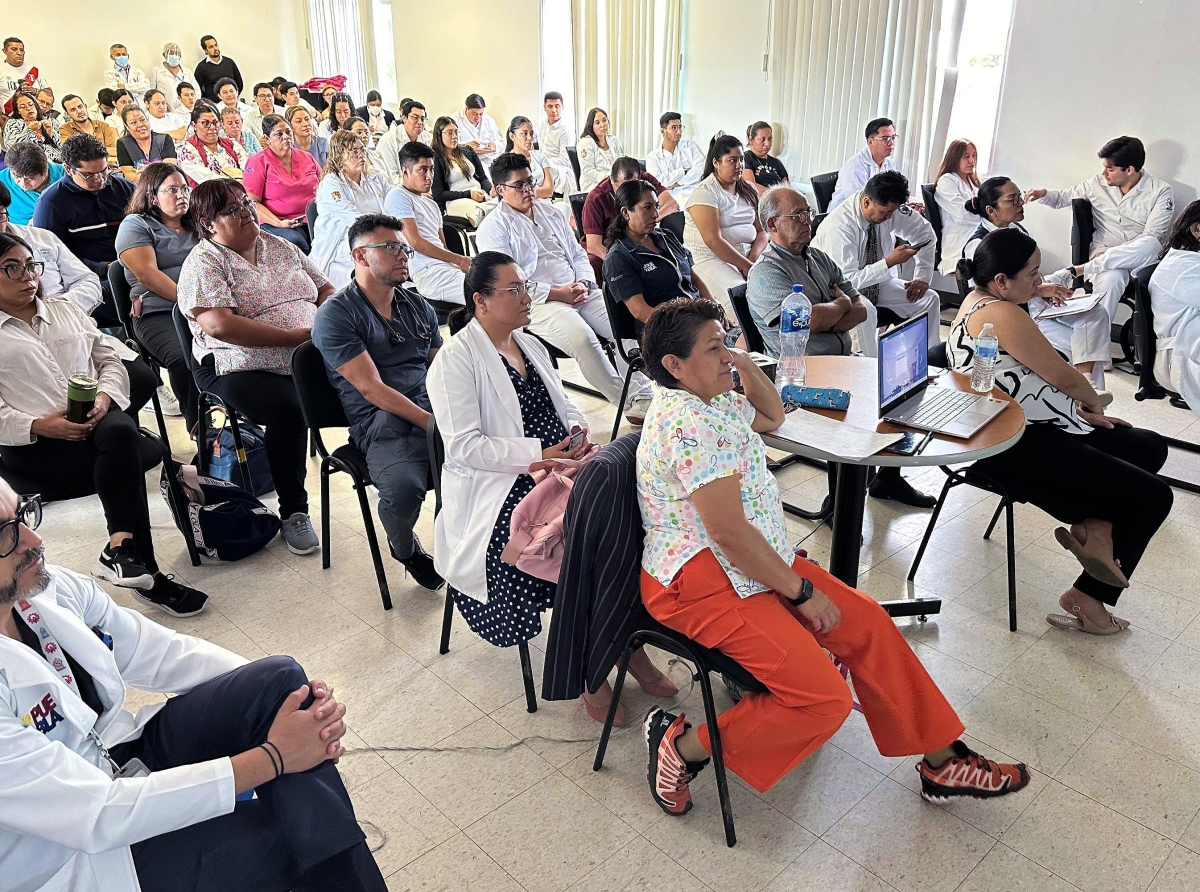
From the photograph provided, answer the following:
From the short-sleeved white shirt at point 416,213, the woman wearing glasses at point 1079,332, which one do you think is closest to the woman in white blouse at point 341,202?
the short-sleeved white shirt at point 416,213

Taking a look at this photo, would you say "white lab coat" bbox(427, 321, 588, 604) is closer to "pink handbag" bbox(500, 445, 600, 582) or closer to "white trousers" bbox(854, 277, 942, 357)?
"pink handbag" bbox(500, 445, 600, 582)

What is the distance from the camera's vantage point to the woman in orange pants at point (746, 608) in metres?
1.80

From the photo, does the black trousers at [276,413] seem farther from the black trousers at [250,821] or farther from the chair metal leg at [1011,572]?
the chair metal leg at [1011,572]

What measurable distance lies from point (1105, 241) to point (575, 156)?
5274mm

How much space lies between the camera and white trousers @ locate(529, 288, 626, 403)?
412 centimetres

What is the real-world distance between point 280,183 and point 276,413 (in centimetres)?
332

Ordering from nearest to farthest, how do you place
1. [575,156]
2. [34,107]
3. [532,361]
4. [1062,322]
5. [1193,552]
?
[532,361]
[1193,552]
[1062,322]
[34,107]
[575,156]

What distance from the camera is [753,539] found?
1823mm

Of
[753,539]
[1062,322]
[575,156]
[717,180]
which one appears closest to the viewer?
[753,539]

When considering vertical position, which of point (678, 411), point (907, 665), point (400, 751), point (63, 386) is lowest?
point (400, 751)

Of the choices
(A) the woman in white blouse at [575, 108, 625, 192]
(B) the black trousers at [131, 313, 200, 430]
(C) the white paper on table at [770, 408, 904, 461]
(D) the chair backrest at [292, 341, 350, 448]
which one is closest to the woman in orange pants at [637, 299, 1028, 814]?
(C) the white paper on table at [770, 408, 904, 461]

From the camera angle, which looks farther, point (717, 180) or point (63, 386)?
point (717, 180)

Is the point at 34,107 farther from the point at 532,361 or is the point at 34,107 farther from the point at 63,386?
the point at 532,361

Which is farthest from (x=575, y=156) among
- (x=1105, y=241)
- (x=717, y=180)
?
(x=1105, y=241)
